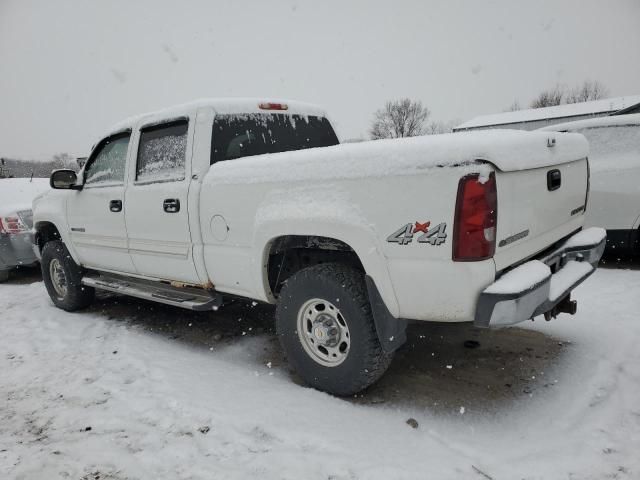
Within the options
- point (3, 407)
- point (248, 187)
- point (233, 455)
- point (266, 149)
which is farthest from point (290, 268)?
point (3, 407)

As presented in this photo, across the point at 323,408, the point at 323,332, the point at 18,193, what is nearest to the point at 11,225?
the point at 18,193

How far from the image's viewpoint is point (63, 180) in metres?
4.31

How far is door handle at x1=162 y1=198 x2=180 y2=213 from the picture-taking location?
331cm

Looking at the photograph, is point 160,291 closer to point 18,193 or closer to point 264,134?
point 264,134

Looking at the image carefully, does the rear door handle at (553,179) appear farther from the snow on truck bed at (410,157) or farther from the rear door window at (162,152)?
the rear door window at (162,152)

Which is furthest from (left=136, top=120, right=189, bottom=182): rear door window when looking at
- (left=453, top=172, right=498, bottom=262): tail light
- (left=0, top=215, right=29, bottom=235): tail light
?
(left=0, top=215, right=29, bottom=235): tail light

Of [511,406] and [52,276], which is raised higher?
[52,276]

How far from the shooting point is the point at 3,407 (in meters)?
2.86

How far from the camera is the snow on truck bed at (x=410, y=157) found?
6.73 feet

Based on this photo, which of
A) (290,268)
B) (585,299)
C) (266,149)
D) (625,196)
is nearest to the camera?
(290,268)

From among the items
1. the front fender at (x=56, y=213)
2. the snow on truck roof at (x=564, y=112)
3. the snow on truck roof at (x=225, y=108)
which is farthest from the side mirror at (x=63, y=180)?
the snow on truck roof at (x=564, y=112)

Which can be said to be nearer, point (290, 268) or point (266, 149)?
point (290, 268)

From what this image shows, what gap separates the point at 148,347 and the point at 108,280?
1079 mm

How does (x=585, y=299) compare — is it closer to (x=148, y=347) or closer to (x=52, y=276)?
(x=148, y=347)
